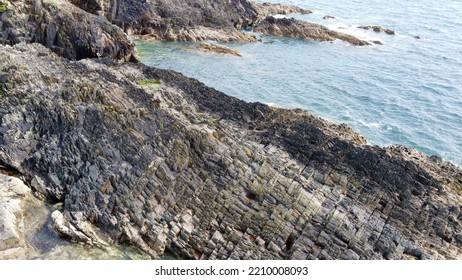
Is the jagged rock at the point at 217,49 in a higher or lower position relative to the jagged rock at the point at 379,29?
lower

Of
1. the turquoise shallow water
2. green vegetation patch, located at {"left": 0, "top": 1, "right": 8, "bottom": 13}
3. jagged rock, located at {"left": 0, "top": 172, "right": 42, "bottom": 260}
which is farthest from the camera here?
the turquoise shallow water

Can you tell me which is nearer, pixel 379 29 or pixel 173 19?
pixel 173 19

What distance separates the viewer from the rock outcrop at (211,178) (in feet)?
83.8

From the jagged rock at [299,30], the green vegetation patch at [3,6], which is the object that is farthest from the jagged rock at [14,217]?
the jagged rock at [299,30]

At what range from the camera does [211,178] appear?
28000mm

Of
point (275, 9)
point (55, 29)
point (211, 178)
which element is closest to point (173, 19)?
point (55, 29)

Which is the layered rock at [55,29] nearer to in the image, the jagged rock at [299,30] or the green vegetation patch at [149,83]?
the green vegetation patch at [149,83]

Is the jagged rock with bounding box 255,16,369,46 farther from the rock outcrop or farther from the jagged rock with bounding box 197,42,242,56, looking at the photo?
the rock outcrop

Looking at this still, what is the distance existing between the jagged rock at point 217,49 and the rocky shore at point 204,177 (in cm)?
3187

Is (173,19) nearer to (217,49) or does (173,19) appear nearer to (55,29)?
(217,49)

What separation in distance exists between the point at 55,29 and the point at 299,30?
49.1 metres

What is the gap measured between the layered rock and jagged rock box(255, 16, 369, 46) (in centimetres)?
4019

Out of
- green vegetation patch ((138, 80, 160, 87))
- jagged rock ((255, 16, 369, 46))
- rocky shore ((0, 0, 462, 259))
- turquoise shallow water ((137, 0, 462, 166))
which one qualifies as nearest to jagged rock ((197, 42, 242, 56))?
turquoise shallow water ((137, 0, 462, 166))

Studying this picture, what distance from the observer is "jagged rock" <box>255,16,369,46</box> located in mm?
79356
